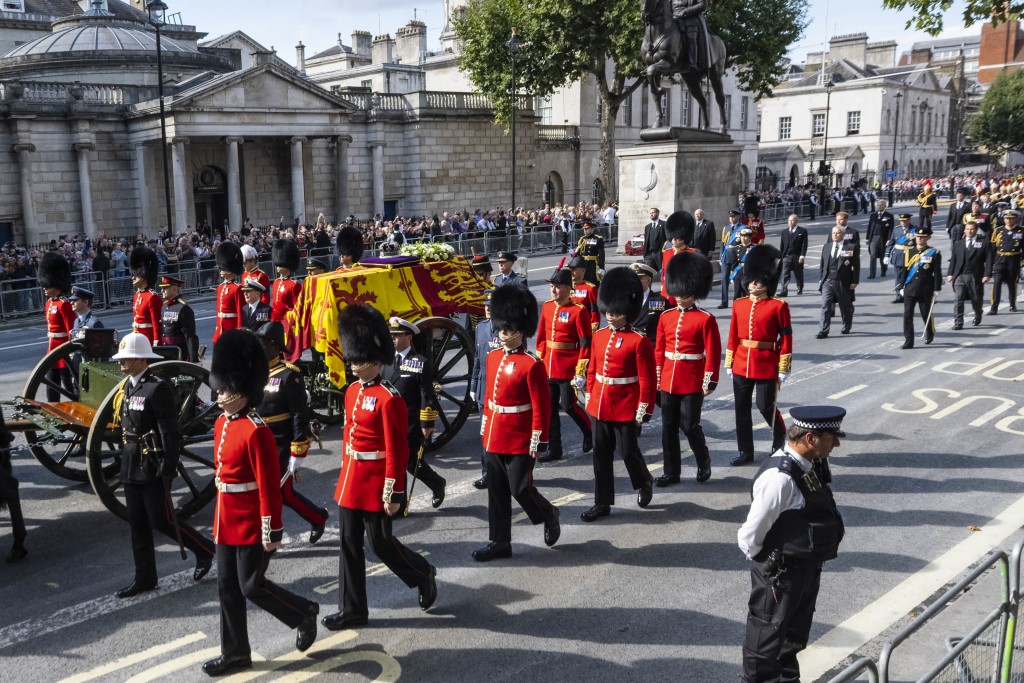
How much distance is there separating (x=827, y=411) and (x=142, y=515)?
4.33 meters

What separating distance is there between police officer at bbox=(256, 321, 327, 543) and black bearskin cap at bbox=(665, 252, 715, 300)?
3518 mm

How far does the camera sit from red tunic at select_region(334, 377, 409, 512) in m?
5.54

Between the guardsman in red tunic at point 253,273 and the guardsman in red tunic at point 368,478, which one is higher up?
the guardsman in red tunic at point 253,273

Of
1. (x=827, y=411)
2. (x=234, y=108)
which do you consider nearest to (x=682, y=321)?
(x=827, y=411)

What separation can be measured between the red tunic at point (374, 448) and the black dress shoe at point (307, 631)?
25.1 inches

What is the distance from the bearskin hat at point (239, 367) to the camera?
5.26 meters

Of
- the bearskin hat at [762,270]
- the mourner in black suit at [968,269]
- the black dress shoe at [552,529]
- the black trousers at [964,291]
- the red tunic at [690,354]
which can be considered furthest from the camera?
the black trousers at [964,291]

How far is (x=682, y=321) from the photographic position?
27.6ft

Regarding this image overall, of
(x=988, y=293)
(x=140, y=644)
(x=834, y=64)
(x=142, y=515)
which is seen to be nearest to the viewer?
(x=140, y=644)

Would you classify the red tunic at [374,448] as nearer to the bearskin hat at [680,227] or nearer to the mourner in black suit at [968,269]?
the bearskin hat at [680,227]

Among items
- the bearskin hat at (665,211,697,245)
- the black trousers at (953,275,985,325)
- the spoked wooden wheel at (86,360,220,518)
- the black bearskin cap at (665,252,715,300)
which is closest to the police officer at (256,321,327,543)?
the spoked wooden wheel at (86,360,220,518)

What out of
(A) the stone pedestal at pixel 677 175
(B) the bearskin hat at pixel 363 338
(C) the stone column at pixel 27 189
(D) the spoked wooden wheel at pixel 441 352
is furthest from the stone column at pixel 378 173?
(B) the bearskin hat at pixel 363 338

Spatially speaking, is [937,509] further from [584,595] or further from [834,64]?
[834,64]

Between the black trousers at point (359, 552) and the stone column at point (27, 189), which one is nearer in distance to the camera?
the black trousers at point (359, 552)
